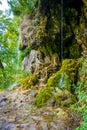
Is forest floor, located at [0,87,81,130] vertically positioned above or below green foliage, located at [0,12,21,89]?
below

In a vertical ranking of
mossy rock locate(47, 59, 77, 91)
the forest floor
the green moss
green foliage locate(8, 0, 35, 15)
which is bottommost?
the forest floor

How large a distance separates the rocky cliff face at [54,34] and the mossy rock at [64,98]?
2.94m

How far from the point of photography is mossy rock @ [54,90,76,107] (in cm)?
768

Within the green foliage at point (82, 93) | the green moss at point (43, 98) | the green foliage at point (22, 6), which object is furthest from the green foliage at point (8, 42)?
the green foliage at point (82, 93)

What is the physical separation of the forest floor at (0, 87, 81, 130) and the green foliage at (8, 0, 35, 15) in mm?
4561

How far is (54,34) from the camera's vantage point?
11242 millimetres

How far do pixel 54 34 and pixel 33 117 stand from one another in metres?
5.27

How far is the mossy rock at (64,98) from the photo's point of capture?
25.2 feet

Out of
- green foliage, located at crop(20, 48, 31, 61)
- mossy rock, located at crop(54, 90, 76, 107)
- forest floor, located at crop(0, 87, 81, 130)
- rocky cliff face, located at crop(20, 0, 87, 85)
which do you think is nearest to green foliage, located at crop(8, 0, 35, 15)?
rocky cliff face, located at crop(20, 0, 87, 85)

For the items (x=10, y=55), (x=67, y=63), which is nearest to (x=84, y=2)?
(x=67, y=63)

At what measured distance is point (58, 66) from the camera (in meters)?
11.0

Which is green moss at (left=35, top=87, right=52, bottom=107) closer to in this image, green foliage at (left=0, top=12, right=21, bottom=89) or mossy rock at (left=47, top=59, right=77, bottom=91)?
mossy rock at (left=47, top=59, right=77, bottom=91)

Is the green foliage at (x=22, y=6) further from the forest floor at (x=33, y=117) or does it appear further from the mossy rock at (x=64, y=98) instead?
the mossy rock at (x=64, y=98)

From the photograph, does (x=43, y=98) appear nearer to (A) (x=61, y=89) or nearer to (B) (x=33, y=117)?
(A) (x=61, y=89)
